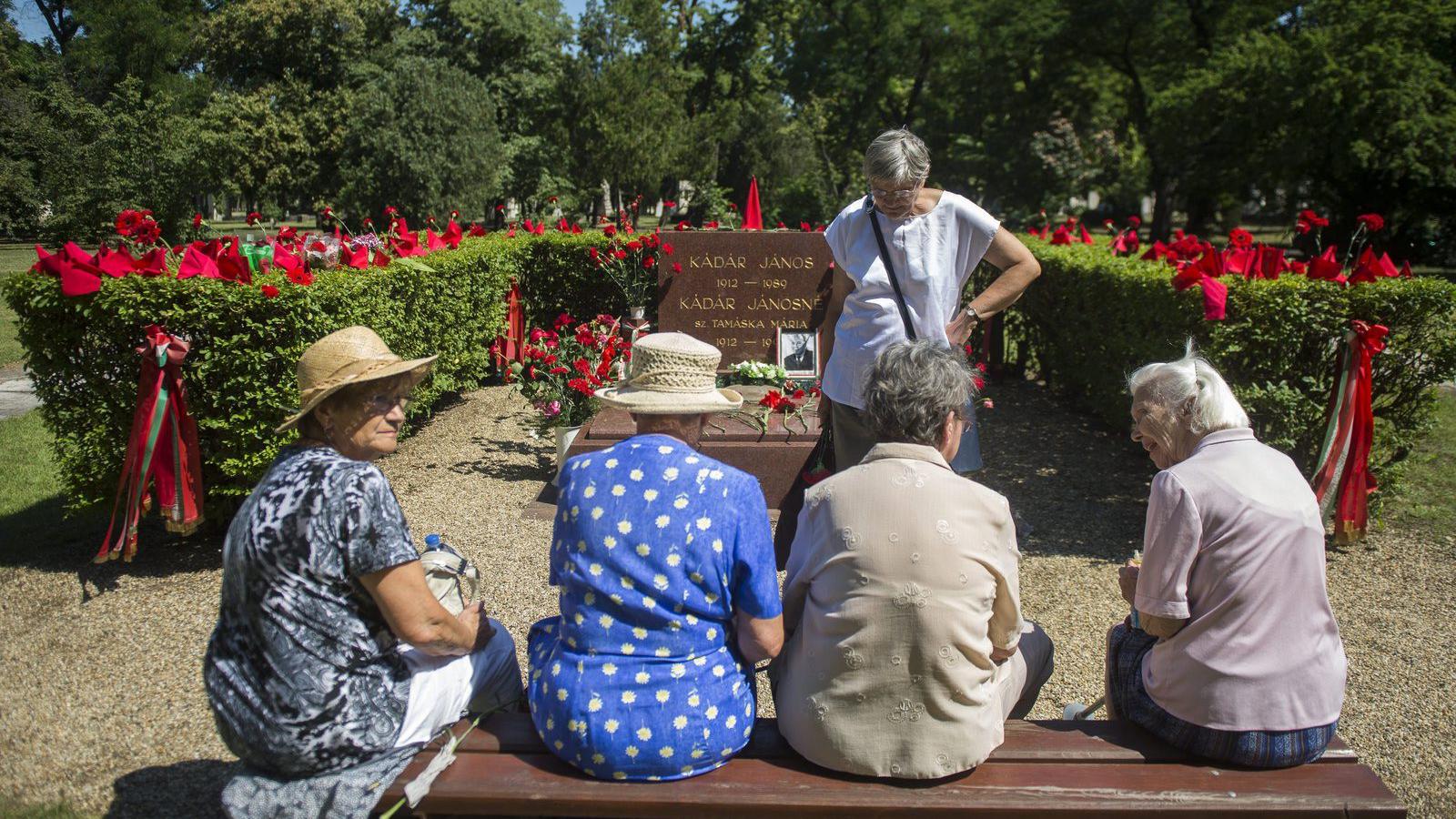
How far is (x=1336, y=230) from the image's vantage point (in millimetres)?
22891

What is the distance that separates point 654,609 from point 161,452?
11.6 feet

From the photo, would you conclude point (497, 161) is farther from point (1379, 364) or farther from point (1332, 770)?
point (1332, 770)

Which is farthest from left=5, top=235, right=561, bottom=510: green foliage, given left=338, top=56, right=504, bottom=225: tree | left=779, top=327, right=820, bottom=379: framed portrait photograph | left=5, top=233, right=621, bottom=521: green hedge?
left=338, top=56, right=504, bottom=225: tree

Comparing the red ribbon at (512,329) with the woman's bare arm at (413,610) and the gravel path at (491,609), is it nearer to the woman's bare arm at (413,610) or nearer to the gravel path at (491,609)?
the gravel path at (491,609)

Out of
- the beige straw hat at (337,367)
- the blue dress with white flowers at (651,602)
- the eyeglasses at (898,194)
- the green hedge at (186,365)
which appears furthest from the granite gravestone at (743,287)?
the blue dress with white flowers at (651,602)

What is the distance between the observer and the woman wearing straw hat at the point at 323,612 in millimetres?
2281

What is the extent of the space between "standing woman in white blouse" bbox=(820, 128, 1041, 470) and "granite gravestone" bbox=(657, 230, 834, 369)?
15.2ft

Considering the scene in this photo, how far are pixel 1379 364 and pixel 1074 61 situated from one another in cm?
2368

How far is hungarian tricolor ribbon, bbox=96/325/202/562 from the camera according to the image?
187 inches

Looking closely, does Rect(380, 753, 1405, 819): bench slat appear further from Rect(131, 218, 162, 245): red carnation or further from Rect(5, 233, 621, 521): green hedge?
Rect(131, 218, 162, 245): red carnation

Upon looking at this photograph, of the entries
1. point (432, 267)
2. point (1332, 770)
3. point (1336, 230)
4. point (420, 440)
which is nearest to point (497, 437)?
point (420, 440)

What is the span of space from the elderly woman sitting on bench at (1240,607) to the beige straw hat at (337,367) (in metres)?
1.79

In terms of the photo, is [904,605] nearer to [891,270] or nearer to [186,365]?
[891,270]

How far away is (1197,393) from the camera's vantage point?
8.50ft
